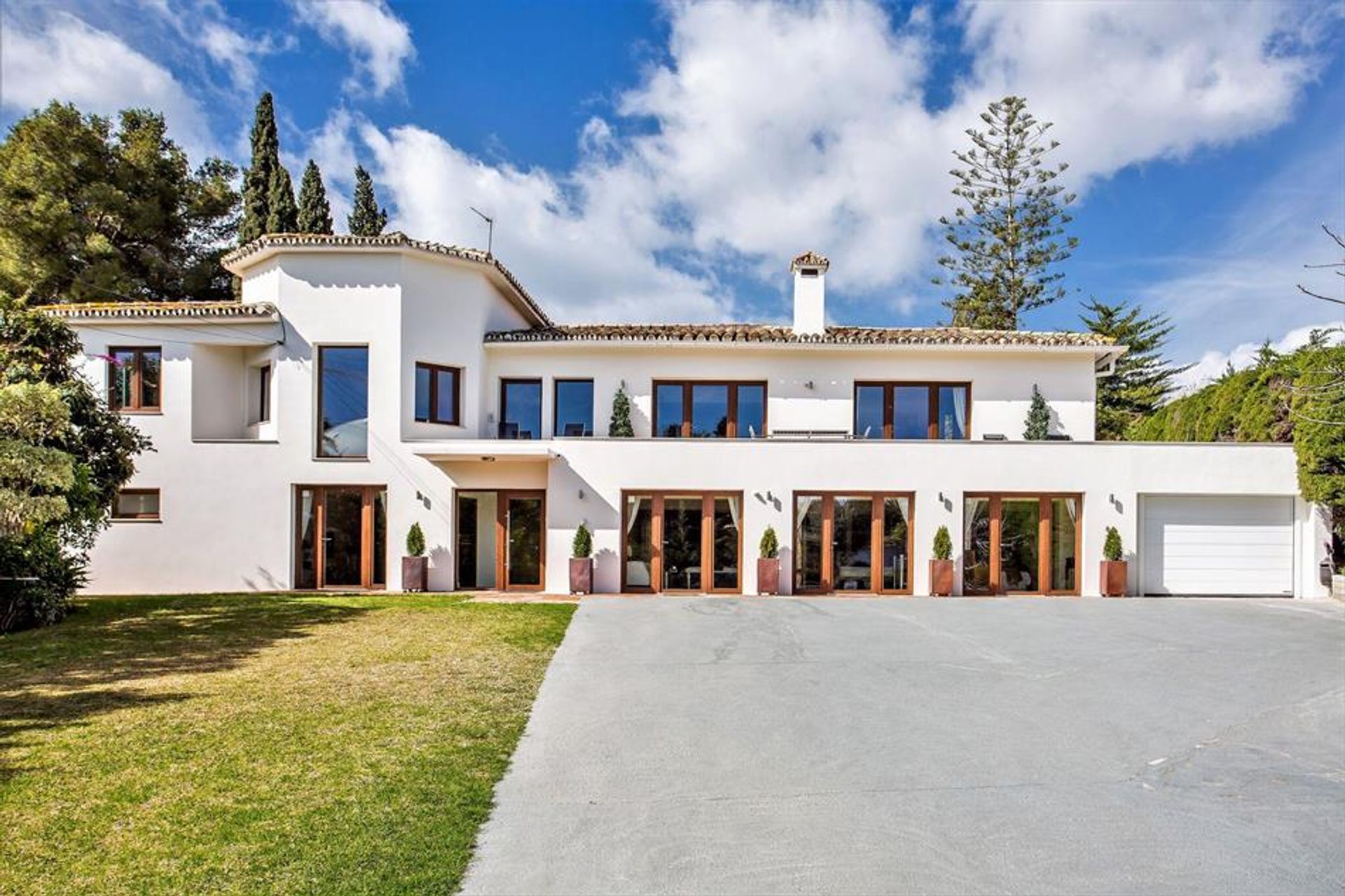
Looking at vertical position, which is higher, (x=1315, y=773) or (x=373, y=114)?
(x=373, y=114)

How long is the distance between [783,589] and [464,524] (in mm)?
7749

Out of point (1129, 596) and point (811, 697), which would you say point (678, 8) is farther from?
point (1129, 596)

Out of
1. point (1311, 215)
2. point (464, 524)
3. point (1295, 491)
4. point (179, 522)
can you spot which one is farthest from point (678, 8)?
point (1295, 491)

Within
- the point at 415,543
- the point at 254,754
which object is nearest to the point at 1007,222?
the point at 415,543

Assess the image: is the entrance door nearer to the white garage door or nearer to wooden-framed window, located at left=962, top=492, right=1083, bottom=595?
wooden-framed window, located at left=962, top=492, right=1083, bottom=595

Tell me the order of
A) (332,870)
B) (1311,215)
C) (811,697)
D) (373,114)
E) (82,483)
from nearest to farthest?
(332,870) → (1311,215) → (811,697) → (82,483) → (373,114)

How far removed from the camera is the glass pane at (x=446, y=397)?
59.7ft

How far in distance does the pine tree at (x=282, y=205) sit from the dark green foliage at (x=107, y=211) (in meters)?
2.56

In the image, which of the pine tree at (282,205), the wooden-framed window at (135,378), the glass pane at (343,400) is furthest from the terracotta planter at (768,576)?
the pine tree at (282,205)

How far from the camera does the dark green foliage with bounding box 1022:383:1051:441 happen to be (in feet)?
60.8

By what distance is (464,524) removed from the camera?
58.5 ft

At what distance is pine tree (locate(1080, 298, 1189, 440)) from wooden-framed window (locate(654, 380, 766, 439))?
92.5 feet

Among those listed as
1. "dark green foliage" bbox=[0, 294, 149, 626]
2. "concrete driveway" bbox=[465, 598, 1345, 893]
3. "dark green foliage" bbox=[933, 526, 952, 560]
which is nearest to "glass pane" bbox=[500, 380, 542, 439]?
"dark green foliage" bbox=[0, 294, 149, 626]

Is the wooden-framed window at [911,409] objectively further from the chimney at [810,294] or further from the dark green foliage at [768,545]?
the dark green foliage at [768,545]
